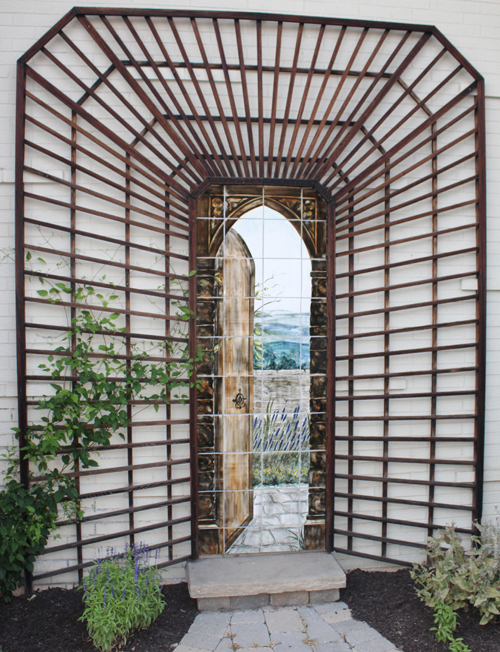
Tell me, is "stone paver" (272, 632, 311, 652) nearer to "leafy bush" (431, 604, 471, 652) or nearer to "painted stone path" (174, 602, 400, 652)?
"painted stone path" (174, 602, 400, 652)

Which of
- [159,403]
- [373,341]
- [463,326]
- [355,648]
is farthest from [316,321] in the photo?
[355,648]

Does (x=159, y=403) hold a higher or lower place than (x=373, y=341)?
lower

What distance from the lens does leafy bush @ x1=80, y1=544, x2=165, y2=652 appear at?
92.0 inches

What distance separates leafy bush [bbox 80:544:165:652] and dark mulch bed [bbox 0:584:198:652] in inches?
2.6

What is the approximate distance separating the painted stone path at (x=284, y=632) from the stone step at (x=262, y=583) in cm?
5

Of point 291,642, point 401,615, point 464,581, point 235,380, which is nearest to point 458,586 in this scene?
point 464,581

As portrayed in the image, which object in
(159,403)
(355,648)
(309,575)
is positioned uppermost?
(159,403)

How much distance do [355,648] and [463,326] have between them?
2220mm

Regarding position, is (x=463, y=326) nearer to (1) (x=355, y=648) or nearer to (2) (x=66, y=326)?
(1) (x=355, y=648)

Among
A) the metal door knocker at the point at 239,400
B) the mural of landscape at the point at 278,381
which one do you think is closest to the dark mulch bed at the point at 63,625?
the mural of landscape at the point at 278,381

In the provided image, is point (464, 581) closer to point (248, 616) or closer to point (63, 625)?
point (248, 616)

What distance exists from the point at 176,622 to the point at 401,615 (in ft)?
4.61

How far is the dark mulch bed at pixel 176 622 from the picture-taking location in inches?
95.3

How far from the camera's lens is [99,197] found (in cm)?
286
